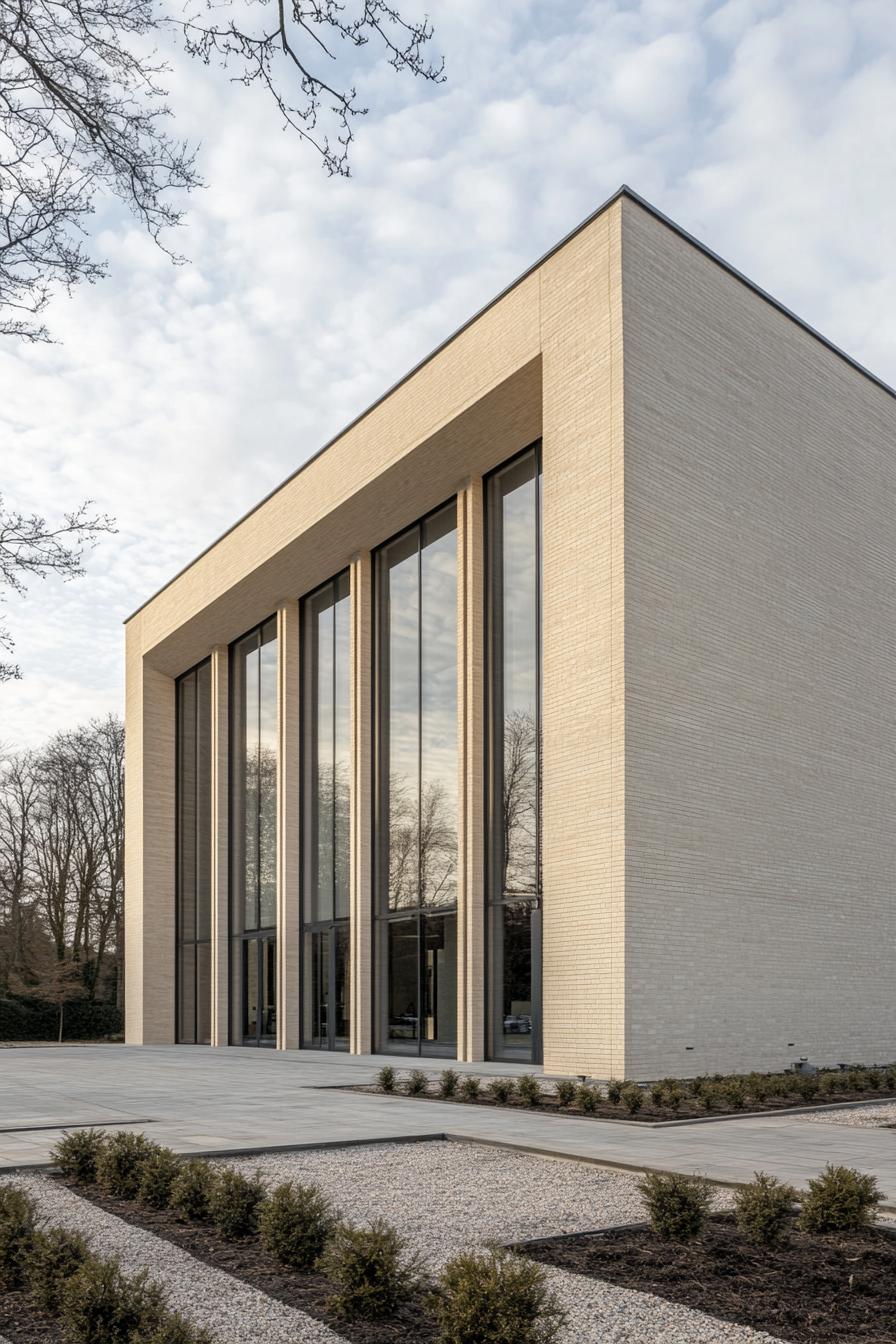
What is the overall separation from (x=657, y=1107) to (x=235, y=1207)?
7.49 m

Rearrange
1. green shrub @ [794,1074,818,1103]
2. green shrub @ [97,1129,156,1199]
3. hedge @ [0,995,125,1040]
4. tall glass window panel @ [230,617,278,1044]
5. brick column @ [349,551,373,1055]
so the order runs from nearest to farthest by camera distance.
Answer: green shrub @ [97,1129,156,1199]
green shrub @ [794,1074,818,1103]
brick column @ [349,551,373,1055]
tall glass window panel @ [230,617,278,1044]
hedge @ [0,995,125,1040]

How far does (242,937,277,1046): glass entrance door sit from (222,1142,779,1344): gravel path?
69.0 feet

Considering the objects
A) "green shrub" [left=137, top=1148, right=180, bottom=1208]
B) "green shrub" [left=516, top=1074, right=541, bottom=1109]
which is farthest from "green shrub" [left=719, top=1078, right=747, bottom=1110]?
"green shrub" [left=137, top=1148, right=180, bottom=1208]

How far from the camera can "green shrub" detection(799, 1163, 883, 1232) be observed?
707 cm

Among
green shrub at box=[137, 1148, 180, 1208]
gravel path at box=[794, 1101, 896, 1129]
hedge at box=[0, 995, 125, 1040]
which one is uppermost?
green shrub at box=[137, 1148, 180, 1208]

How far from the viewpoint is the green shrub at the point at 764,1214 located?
6816 mm

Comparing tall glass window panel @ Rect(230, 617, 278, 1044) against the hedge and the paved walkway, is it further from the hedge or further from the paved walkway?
the hedge

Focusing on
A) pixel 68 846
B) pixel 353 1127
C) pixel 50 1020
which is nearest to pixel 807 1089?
pixel 353 1127

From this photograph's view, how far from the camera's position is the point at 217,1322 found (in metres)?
5.52

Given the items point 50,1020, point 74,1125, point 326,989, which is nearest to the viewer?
point 74,1125

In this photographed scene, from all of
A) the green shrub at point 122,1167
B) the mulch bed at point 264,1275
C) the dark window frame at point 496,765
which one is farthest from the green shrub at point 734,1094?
the mulch bed at point 264,1275

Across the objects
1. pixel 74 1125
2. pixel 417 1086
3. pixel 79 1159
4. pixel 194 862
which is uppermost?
pixel 194 862

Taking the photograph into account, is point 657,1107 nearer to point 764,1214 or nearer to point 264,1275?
point 764,1214

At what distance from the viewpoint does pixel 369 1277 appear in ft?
18.7
